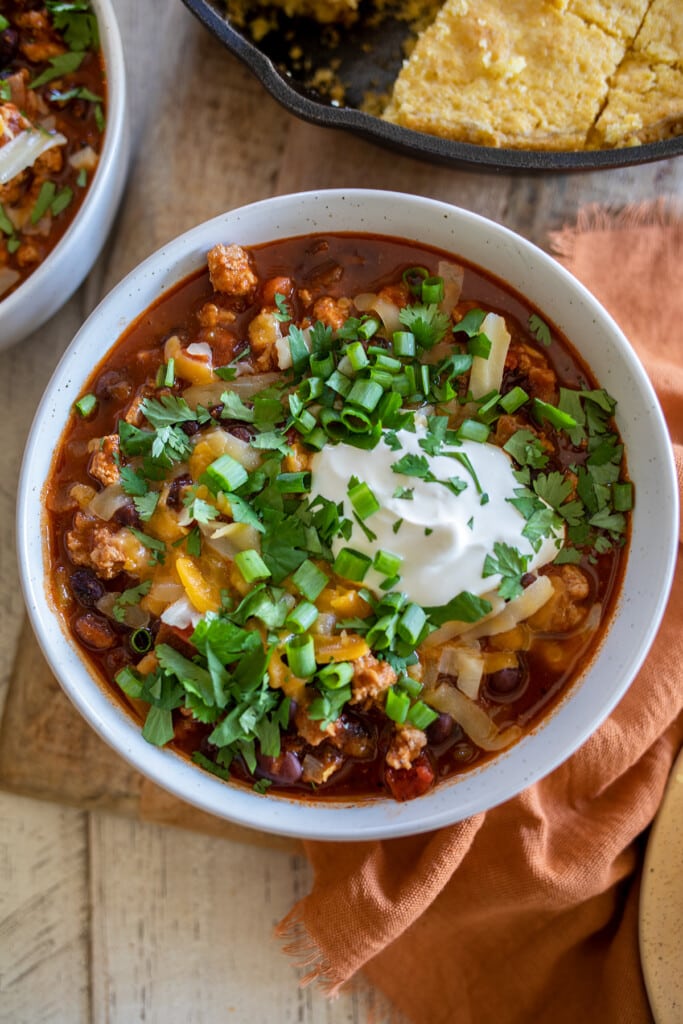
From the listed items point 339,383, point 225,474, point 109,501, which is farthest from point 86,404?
point 339,383

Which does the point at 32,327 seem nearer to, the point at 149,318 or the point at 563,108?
the point at 149,318

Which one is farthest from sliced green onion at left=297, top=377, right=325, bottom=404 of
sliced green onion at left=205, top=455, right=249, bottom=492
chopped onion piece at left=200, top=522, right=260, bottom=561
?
chopped onion piece at left=200, top=522, right=260, bottom=561

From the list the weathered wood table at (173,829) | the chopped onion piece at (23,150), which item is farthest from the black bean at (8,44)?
the weathered wood table at (173,829)

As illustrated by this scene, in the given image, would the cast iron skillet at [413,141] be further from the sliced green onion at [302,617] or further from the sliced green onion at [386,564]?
the sliced green onion at [302,617]

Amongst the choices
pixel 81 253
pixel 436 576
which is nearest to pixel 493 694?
pixel 436 576

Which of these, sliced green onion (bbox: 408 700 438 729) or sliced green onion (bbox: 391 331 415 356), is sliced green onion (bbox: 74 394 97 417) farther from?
sliced green onion (bbox: 408 700 438 729)
